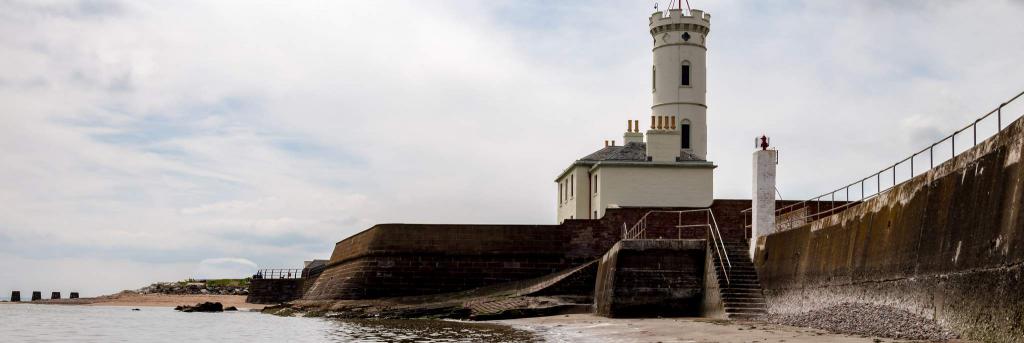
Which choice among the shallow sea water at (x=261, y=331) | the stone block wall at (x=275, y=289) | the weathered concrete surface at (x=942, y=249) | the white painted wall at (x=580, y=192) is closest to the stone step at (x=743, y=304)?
the weathered concrete surface at (x=942, y=249)

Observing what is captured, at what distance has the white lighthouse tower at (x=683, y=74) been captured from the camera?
5169cm

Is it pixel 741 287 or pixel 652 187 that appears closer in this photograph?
pixel 741 287

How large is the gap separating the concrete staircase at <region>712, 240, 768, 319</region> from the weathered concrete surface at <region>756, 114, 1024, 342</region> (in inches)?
49.2

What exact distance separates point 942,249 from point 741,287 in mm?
9447

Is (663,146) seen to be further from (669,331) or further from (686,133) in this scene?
(669,331)

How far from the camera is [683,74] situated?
2060 inches

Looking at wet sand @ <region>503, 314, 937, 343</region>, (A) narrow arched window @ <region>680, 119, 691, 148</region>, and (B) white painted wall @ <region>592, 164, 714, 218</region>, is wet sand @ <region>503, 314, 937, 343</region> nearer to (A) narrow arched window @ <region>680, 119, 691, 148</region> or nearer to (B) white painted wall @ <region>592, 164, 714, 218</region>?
(B) white painted wall @ <region>592, 164, 714, 218</region>

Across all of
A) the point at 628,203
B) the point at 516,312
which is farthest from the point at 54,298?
the point at 516,312

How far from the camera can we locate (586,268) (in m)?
33.3

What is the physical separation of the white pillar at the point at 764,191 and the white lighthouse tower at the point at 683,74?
83.0ft

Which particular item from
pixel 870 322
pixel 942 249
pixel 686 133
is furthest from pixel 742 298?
pixel 686 133

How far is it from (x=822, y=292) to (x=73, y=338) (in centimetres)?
1672

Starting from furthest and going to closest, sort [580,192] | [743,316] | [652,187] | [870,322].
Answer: [580,192]
[652,187]
[743,316]
[870,322]

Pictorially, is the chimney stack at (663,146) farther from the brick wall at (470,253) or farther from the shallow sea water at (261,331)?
the shallow sea water at (261,331)
